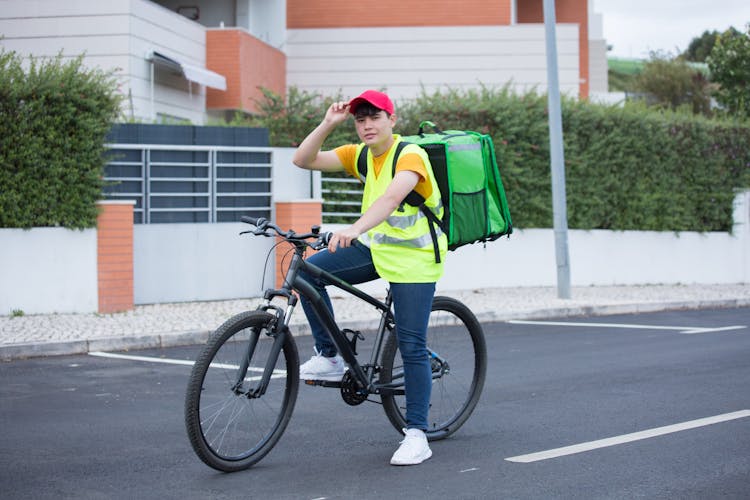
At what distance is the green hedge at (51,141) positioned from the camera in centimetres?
1276

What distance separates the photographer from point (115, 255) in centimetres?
1355

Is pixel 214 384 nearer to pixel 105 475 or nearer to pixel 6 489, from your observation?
pixel 105 475

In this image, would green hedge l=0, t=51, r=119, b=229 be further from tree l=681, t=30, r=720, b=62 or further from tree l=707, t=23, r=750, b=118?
tree l=681, t=30, r=720, b=62

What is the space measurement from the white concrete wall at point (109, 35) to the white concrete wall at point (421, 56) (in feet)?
22.5

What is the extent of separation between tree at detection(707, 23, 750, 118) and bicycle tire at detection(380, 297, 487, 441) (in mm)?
25233

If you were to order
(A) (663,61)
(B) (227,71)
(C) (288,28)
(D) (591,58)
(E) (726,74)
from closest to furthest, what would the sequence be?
(B) (227,71)
(C) (288,28)
(E) (726,74)
(D) (591,58)
(A) (663,61)

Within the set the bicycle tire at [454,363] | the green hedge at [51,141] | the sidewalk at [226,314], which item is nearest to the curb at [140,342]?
the sidewalk at [226,314]

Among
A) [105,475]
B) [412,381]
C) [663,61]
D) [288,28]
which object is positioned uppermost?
[663,61]

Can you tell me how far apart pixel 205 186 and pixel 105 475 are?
389 inches

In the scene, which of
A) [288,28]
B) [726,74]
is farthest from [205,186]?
[726,74]

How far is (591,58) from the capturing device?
141ft

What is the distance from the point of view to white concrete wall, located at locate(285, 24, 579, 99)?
90.1ft

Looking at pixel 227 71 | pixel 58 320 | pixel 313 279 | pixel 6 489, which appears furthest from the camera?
pixel 227 71

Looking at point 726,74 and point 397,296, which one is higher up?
point 726,74
